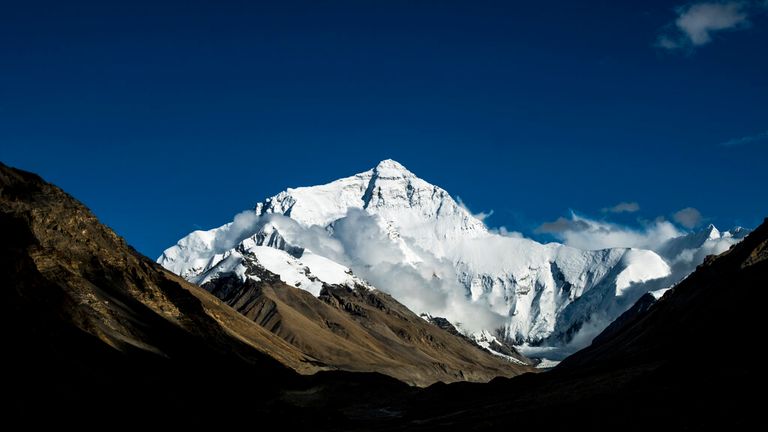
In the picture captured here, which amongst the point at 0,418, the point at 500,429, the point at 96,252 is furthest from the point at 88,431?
the point at 96,252

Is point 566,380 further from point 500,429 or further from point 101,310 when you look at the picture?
point 101,310

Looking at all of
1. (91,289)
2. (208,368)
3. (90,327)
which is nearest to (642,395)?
(90,327)

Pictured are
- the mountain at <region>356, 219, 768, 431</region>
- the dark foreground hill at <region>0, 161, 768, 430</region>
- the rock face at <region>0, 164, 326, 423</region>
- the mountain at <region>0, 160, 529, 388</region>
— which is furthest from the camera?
the mountain at <region>0, 160, 529, 388</region>

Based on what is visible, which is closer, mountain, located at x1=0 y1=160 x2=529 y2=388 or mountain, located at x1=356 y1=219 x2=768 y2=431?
mountain, located at x1=356 y1=219 x2=768 y2=431

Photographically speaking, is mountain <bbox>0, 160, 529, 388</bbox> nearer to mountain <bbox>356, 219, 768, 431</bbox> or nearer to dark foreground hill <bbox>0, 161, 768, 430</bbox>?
dark foreground hill <bbox>0, 161, 768, 430</bbox>

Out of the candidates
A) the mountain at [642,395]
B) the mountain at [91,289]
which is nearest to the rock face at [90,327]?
the mountain at [91,289]

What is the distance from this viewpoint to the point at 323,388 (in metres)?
178

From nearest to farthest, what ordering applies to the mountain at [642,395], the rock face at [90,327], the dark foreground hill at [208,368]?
the mountain at [642,395] → the dark foreground hill at [208,368] → the rock face at [90,327]

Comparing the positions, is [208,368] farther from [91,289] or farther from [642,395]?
[642,395]

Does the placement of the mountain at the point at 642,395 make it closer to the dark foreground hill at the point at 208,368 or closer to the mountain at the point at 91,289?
the dark foreground hill at the point at 208,368

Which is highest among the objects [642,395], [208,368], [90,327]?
[642,395]

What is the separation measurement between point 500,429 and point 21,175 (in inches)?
4913

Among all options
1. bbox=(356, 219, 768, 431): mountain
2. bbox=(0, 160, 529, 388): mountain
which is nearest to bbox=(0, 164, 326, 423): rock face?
bbox=(0, 160, 529, 388): mountain

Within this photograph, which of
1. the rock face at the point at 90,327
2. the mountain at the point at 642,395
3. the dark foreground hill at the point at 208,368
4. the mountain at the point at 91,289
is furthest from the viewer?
the mountain at the point at 91,289
